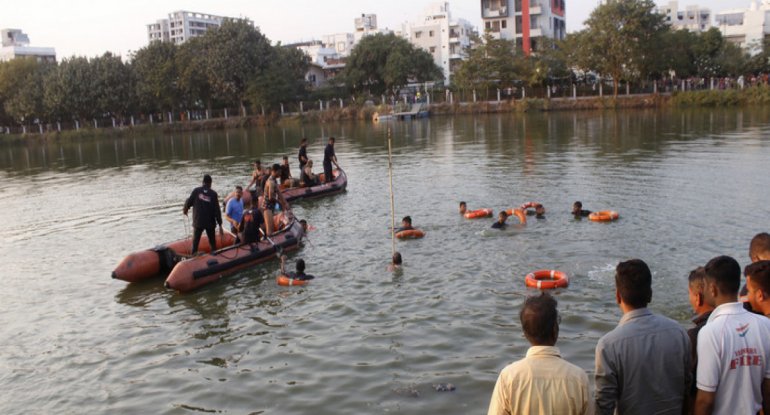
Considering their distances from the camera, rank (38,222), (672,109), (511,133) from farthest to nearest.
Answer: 1. (672,109)
2. (511,133)
3. (38,222)

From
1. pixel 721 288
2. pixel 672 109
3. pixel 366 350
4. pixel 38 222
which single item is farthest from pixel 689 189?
pixel 672 109

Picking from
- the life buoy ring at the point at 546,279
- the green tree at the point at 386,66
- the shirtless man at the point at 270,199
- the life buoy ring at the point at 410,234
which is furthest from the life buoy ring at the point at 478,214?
the green tree at the point at 386,66

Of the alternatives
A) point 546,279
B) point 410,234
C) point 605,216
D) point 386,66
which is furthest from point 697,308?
point 386,66

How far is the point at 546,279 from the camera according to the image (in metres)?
12.1

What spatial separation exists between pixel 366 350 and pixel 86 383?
4027mm

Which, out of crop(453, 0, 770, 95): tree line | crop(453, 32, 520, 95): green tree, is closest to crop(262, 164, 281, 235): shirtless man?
crop(453, 0, 770, 95): tree line

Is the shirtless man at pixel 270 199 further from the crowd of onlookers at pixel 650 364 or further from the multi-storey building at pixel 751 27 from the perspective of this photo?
the multi-storey building at pixel 751 27

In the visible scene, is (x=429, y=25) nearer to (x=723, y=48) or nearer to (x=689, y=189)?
(x=723, y=48)

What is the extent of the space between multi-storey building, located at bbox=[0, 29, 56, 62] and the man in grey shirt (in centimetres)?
13444

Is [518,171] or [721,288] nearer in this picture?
[721,288]

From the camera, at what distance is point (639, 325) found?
14.0 ft

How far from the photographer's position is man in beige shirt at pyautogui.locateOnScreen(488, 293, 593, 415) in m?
3.94

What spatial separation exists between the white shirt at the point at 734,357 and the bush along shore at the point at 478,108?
183 feet

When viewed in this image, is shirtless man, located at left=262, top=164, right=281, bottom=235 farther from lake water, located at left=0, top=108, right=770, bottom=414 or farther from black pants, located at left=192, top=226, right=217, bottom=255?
black pants, located at left=192, top=226, right=217, bottom=255
